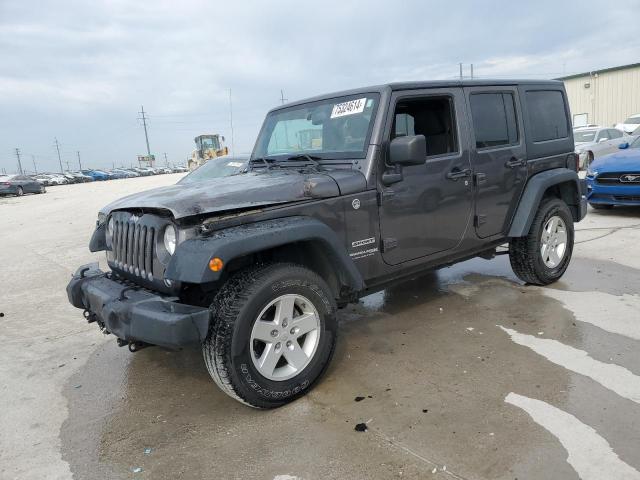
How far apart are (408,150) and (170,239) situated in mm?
1641

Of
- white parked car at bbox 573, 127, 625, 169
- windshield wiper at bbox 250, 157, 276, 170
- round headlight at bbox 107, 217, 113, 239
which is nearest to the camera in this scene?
round headlight at bbox 107, 217, 113, 239

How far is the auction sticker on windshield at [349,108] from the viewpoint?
364 cm

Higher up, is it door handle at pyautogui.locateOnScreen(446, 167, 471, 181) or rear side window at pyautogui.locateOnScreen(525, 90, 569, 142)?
rear side window at pyautogui.locateOnScreen(525, 90, 569, 142)

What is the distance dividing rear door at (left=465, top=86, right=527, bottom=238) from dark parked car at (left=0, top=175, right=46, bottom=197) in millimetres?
30848

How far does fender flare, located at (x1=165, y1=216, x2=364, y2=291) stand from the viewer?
2562 millimetres

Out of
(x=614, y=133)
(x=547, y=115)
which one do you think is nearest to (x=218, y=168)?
(x=547, y=115)

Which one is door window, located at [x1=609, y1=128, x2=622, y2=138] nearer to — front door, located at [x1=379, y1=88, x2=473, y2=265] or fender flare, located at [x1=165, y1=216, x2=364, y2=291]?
front door, located at [x1=379, y1=88, x2=473, y2=265]

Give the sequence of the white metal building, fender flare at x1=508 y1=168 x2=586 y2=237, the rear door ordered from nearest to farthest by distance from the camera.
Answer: the rear door
fender flare at x1=508 y1=168 x2=586 y2=237
the white metal building

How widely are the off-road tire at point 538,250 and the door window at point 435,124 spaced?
136 cm

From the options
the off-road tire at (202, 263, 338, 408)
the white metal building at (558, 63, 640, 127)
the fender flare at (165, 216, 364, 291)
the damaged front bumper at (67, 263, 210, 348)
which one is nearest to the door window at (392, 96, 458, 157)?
the fender flare at (165, 216, 364, 291)

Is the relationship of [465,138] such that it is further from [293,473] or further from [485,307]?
[293,473]

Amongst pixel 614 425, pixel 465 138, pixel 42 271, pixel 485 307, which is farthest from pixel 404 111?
pixel 42 271

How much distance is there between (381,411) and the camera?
9.50 feet

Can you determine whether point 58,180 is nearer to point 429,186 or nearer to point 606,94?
point 606,94
